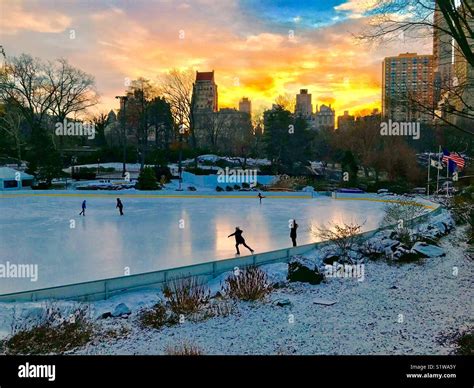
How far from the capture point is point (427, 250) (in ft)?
37.1

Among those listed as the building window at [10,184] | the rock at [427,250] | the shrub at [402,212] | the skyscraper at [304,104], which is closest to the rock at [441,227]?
the shrub at [402,212]

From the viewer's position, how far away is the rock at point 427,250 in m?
11.1

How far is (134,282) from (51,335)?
7.98 ft

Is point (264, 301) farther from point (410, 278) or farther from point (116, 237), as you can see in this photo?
point (116, 237)

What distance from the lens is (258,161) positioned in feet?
173

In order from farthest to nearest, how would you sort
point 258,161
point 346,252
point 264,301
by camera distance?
point 258,161 < point 346,252 < point 264,301

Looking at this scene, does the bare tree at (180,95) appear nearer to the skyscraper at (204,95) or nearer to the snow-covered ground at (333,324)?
the skyscraper at (204,95)

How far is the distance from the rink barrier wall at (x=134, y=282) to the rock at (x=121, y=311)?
87 centimetres

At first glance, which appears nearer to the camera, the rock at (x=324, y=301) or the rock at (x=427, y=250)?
the rock at (x=324, y=301)

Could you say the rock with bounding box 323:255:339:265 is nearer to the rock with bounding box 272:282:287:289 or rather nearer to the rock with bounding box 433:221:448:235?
the rock with bounding box 272:282:287:289

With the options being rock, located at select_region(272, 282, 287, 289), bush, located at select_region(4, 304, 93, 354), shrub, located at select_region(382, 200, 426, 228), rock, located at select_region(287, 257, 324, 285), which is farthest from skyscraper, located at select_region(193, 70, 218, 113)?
bush, located at select_region(4, 304, 93, 354)
